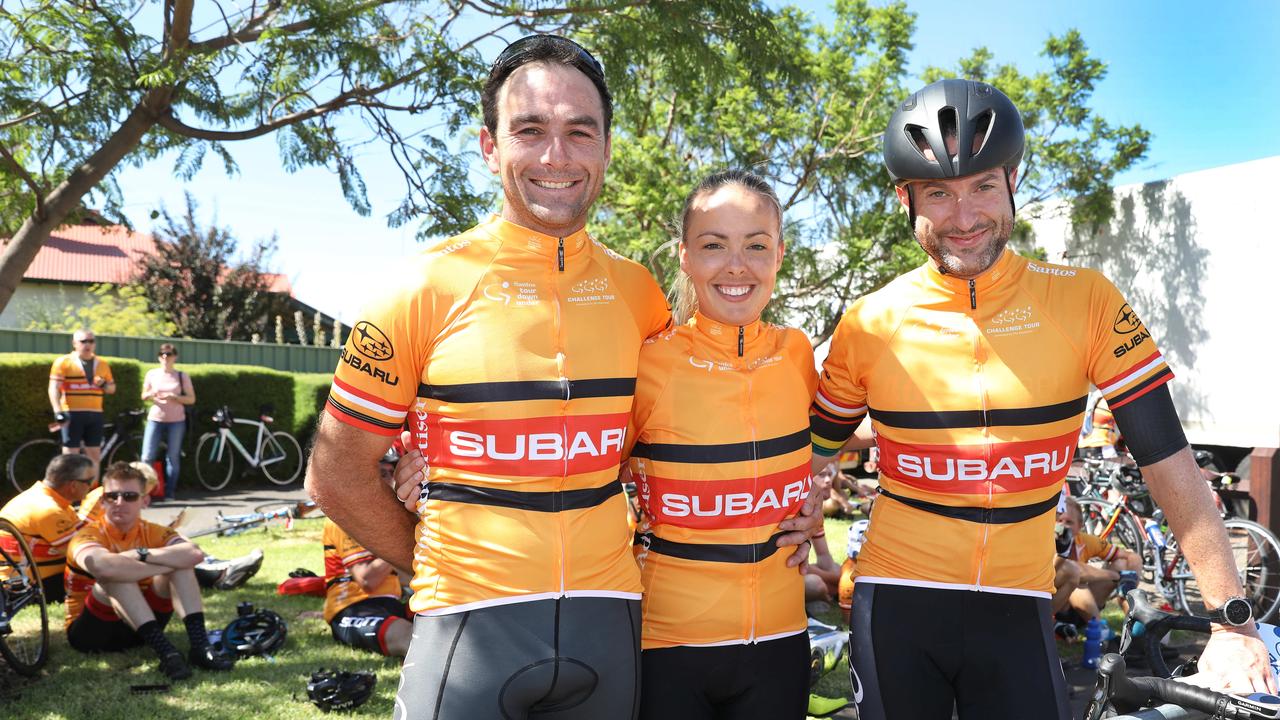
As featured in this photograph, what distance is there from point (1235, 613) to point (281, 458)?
15037 mm

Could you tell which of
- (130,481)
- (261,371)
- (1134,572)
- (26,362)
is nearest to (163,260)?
(261,371)

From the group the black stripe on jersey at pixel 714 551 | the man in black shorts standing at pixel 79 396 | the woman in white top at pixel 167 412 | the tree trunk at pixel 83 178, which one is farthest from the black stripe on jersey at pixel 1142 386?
the woman in white top at pixel 167 412

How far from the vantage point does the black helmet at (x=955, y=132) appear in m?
2.35

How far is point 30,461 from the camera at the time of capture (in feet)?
38.5

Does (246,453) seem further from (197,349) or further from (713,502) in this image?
(713,502)

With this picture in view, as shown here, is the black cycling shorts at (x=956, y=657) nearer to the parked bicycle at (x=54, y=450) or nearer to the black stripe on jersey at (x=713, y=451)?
the black stripe on jersey at (x=713, y=451)

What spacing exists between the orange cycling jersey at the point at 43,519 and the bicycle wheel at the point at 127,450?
7052mm

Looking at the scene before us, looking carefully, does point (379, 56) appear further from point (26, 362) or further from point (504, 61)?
point (26, 362)

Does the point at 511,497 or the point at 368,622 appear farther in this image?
the point at 368,622

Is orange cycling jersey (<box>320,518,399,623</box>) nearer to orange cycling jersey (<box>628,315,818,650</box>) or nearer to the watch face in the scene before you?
orange cycling jersey (<box>628,315,818,650</box>)

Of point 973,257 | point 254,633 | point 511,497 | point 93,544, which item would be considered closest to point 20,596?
point 93,544

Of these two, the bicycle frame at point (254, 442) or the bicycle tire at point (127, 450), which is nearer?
the bicycle tire at point (127, 450)

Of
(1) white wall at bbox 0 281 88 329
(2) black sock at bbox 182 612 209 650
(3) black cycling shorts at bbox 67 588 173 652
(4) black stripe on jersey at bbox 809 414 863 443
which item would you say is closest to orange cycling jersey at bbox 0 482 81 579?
Answer: (3) black cycling shorts at bbox 67 588 173 652

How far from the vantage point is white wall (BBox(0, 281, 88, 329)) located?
1101 inches
